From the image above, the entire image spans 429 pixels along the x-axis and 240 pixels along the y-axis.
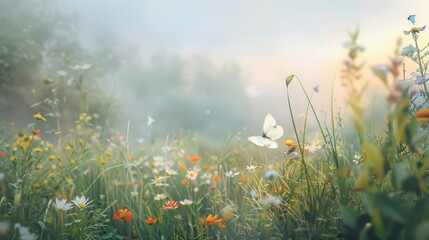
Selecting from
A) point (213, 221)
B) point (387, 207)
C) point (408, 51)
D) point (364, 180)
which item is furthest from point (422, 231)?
point (408, 51)

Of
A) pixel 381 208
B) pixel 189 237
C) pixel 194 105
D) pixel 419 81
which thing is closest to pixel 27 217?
pixel 189 237

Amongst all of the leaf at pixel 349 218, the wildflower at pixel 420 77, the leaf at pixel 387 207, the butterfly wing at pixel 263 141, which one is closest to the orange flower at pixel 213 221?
the butterfly wing at pixel 263 141

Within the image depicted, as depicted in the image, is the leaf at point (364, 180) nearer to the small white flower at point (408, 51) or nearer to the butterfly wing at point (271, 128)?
the butterfly wing at point (271, 128)

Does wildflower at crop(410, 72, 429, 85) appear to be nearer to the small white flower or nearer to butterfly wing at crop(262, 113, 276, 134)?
the small white flower

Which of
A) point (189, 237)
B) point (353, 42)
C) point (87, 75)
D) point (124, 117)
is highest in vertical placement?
point (87, 75)

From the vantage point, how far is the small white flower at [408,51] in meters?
2.17

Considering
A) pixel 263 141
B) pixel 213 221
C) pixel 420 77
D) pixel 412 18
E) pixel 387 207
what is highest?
pixel 412 18

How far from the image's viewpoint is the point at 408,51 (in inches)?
85.8

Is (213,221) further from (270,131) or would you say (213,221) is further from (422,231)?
(422,231)

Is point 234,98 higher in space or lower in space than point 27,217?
higher

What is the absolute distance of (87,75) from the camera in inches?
359

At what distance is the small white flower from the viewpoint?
2.17 meters

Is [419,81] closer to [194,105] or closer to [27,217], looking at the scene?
[27,217]

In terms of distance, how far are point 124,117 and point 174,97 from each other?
12.8 ft
